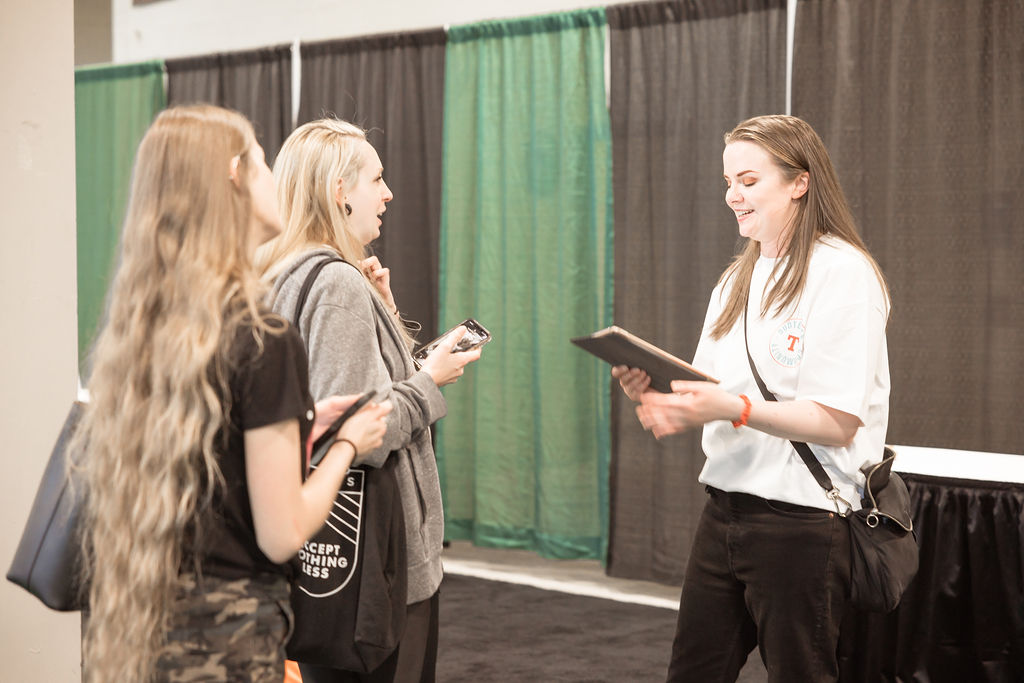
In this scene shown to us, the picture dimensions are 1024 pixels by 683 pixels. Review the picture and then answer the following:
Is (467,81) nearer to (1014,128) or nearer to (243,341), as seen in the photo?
(1014,128)

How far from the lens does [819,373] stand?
1.86 meters

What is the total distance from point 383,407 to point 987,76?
3.14 metres

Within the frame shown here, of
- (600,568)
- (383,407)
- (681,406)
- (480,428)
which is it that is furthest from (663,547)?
(383,407)

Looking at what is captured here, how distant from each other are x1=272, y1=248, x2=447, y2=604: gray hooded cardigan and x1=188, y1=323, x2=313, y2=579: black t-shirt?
35cm

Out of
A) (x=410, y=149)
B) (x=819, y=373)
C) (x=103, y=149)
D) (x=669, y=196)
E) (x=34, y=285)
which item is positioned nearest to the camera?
(x=819, y=373)

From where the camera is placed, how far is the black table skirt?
111 inches

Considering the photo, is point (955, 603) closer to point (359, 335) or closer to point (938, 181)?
point (938, 181)

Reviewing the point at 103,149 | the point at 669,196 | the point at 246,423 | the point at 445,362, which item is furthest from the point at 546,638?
the point at 103,149

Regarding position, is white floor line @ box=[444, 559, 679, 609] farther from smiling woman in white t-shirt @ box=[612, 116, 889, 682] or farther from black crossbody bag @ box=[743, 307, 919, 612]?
black crossbody bag @ box=[743, 307, 919, 612]

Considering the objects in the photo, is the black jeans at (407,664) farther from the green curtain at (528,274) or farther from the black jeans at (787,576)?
the green curtain at (528,274)

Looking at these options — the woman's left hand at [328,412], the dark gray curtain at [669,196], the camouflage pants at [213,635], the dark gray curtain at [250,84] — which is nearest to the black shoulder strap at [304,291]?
the woman's left hand at [328,412]

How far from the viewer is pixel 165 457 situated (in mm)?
1312

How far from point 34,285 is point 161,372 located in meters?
1.31

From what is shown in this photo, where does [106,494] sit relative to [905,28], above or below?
below
